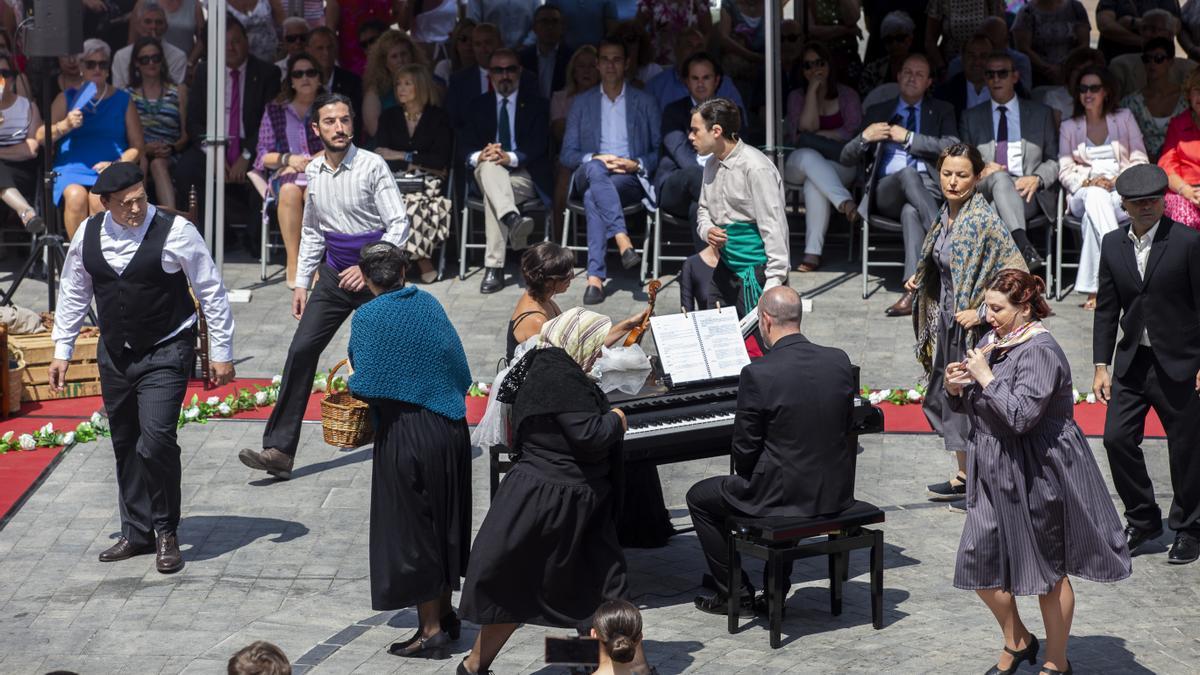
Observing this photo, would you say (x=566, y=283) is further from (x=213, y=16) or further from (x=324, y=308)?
(x=213, y=16)

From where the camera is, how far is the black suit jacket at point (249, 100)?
1506 centimetres

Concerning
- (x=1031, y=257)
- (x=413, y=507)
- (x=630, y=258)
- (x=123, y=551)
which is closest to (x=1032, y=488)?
(x=413, y=507)

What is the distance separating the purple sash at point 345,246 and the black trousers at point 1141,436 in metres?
4.09

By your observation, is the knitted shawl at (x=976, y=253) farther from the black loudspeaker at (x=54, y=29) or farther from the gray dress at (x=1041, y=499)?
the black loudspeaker at (x=54, y=29)

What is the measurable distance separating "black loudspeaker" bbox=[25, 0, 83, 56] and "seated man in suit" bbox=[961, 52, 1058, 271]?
6.57 meters

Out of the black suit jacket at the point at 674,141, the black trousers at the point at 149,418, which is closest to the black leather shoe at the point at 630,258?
the black suit jacket at the point at 674,141

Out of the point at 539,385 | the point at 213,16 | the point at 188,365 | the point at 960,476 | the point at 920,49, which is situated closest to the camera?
the point at 539,385

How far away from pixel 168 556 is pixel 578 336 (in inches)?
108

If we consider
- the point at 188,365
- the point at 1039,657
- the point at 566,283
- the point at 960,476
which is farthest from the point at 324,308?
the point at 1039,657

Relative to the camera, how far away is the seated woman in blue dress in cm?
1421

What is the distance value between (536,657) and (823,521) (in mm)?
1345

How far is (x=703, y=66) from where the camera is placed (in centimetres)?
1375

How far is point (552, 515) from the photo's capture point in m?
7.13

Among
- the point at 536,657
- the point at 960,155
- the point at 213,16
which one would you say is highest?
the point at 213,16
